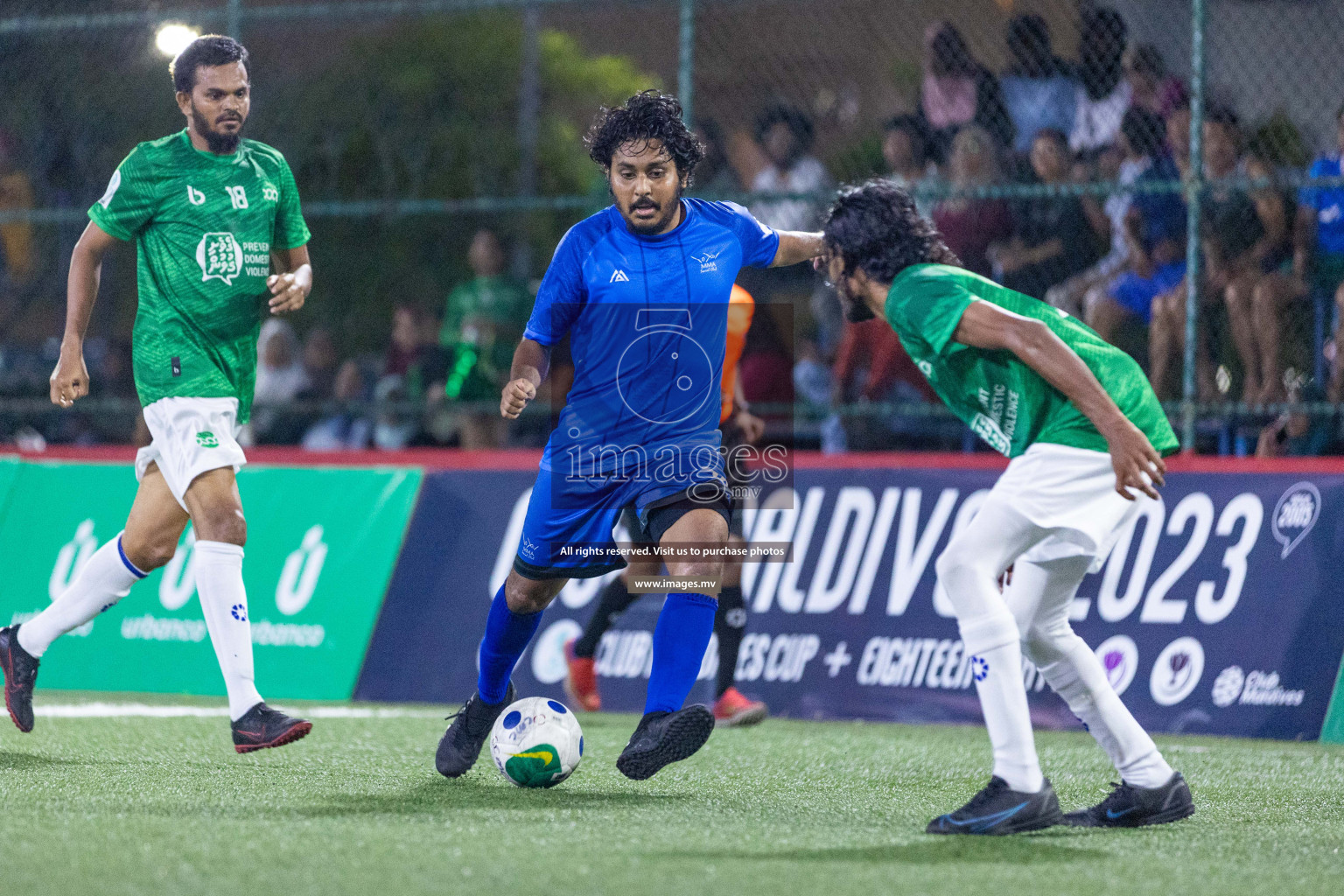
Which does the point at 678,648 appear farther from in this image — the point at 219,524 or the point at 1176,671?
the point at 1176,671

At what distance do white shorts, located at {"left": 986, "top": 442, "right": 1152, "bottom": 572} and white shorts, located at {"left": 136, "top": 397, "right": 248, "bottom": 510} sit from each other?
9.10 feet

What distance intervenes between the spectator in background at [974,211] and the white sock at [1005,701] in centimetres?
501

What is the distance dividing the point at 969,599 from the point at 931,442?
5012 millimetres

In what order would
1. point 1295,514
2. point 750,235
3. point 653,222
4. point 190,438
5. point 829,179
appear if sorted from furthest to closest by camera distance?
1. point 829,179
2. point 1295,514
3. point 190,438
4. point 750,235
5. point 653,222

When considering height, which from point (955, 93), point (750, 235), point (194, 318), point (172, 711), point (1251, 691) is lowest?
point (172, 711)

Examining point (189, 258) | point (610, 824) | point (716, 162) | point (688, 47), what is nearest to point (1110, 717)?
point (610, 824)

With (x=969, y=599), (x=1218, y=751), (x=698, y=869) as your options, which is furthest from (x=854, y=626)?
(x=698, y=869)

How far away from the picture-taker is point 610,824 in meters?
4.48

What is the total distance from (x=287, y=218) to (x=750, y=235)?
1.76 metres

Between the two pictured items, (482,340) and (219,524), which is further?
(482,340)

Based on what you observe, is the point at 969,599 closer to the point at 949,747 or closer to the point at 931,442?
the point at 949,747

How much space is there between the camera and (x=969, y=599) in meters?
4.40

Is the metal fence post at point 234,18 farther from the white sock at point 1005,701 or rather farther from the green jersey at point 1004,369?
the white sock at point 1005,701

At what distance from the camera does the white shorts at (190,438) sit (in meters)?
5.77
